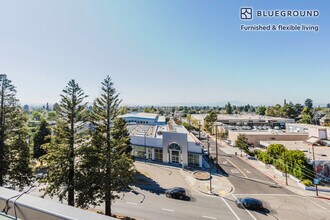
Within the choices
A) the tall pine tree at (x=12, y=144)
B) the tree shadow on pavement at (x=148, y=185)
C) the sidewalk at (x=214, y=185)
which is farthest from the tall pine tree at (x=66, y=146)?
the sidewalk at (x=214, y=185)

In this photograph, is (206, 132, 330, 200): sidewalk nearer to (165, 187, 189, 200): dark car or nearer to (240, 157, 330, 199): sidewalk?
(240, 157, 330, 199): sidewalk

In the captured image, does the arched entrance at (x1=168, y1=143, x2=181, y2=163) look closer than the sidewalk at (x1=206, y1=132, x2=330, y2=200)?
No

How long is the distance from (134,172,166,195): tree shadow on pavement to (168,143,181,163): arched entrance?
8.87 meters

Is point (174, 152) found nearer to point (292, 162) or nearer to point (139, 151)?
point (139, 151)

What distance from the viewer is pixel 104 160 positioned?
18.1 metres

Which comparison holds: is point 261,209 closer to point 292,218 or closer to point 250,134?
point 292,218

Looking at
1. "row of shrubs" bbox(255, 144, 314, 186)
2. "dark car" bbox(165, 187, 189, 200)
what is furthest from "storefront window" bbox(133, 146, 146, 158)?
"row of shrubs" bbox(255, 144, 314, 186)

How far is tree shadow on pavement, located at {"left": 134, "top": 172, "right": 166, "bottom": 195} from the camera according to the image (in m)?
26.2

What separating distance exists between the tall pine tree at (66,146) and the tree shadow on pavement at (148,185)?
10407 mm

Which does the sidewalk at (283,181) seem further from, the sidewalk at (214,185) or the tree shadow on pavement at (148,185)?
the tree shadow on pavement at (148,185)

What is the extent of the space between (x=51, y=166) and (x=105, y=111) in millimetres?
6775

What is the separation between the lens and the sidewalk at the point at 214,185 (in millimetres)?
26244

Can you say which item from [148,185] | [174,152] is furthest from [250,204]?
[174,152]

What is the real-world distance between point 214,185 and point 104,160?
17747 millimetres
